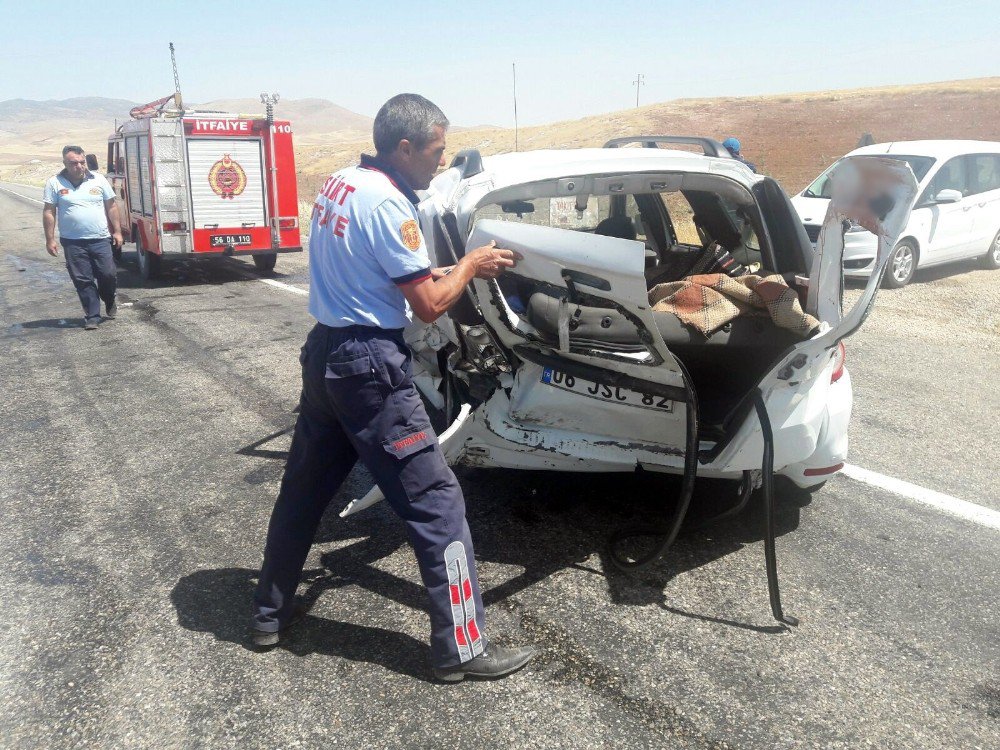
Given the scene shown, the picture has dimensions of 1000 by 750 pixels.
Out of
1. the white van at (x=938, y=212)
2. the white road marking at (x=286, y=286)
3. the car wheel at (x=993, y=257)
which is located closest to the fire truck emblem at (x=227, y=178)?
the white road marking at (x=286, y=286)

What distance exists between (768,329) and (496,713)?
1.89 metres

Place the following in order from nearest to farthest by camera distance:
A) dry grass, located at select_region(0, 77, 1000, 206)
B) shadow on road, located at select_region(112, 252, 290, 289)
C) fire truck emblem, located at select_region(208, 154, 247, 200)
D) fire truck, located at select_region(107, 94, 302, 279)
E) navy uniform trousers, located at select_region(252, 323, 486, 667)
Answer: navy uniform trousers, located at select_region(252, 323, 486, 667) < fire truck, located at select_region(107, 94, 302, 279) < fire truck emblem, located at select_region(208, 154, 247, 200) < shadow on road, located at select_region(112, 252, 290, 289) < dry grass, located at select_region(0, 77, 1000, 206)

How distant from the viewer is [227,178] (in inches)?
464

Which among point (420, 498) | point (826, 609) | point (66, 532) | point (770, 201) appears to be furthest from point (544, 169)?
point (66, 532)

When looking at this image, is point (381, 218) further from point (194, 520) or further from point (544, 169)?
point (194, 520)

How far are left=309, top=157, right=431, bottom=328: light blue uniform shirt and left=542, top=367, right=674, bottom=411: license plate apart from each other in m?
0.88

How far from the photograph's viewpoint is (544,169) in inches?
143

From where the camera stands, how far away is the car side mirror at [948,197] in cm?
1018

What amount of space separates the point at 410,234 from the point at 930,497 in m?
3.07

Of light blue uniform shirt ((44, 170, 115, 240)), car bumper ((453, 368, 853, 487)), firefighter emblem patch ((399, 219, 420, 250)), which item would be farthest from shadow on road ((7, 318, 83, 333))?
firefighter emblem patch ((399, 219, 420, 250))

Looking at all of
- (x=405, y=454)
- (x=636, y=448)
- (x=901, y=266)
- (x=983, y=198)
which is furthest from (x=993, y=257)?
(x=405, y=454)

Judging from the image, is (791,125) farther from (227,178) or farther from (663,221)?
(663,221)

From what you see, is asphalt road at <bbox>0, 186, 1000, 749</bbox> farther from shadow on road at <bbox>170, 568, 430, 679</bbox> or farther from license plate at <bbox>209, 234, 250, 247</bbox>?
license plate at <bbox>209, 234, 250, 247</bbox>

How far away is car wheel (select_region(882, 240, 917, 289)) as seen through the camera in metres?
9.77
